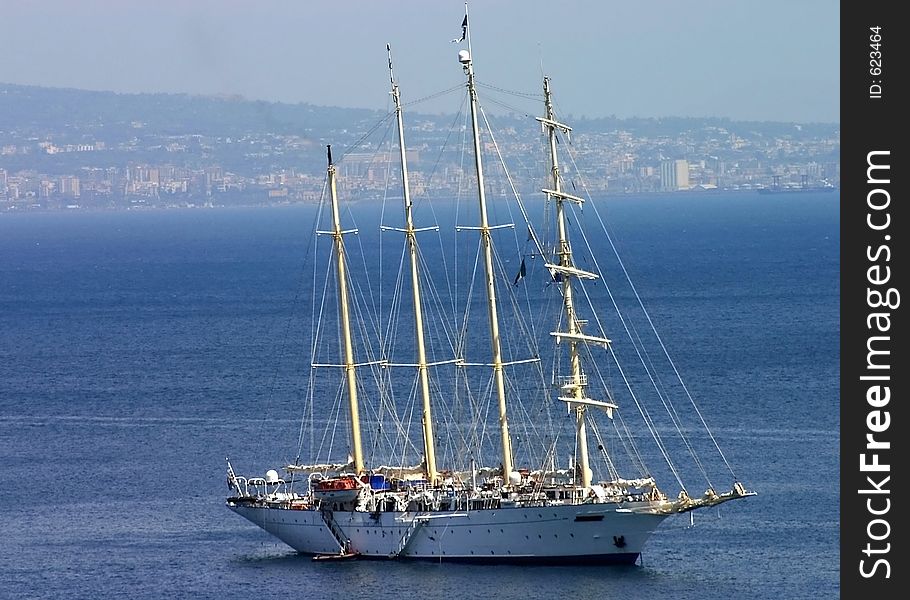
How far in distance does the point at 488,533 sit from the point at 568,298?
11257 millimetres

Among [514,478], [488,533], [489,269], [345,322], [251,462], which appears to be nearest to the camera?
[488,533]

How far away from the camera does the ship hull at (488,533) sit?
85125 millimetres

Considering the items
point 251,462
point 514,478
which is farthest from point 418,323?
point 251,462

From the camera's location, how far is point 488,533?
86562 millimetres

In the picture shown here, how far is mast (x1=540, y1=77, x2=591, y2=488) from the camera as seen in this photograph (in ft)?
287

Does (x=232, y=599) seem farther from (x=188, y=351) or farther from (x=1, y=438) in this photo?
(x=188, y=351)

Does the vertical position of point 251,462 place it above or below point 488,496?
below

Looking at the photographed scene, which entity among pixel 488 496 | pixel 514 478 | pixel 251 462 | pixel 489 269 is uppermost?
pixel 489 269

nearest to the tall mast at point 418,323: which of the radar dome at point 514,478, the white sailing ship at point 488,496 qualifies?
the white sailing ship at point 488,496

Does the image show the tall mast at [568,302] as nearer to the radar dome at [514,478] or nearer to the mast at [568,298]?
the mast at [568,298]

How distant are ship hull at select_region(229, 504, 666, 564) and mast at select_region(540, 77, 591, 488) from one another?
2.69 meters

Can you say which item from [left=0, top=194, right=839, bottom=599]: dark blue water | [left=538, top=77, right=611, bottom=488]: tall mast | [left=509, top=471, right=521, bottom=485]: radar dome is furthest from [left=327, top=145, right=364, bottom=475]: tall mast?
[left=538, top=77, right=611, bottom=488]: tall mast

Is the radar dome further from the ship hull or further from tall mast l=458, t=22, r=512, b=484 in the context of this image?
the ship hull

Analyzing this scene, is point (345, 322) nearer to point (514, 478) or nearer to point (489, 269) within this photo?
point (489, 269)
